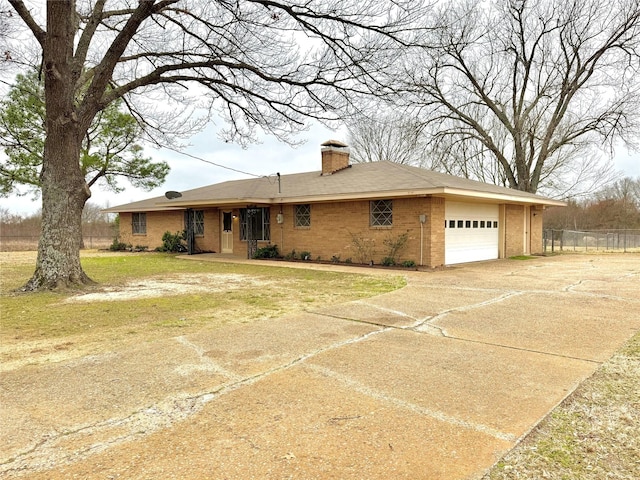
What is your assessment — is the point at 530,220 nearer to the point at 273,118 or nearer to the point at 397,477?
the point at 273,118

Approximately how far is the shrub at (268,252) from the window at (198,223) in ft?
15.2

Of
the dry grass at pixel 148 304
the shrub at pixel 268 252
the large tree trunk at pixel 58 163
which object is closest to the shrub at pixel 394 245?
the dry grass at pixel 148 304

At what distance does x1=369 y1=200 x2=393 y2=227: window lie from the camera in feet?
46.9

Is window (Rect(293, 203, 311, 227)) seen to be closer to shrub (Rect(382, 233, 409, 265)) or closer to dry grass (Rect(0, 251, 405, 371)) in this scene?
shrub (Rect(382, 233, 409, 265))

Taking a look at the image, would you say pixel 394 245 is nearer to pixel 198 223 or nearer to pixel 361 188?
pixel 361 188

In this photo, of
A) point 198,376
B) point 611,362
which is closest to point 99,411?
point 198,376

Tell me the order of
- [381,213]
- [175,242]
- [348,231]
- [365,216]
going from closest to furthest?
1. [381,213]
2. [365,216]
3. [348,231]
4. [175,242]

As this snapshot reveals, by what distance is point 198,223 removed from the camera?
2086 centimetres

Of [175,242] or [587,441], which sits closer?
[587,441]

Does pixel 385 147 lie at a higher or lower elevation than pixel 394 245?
higher

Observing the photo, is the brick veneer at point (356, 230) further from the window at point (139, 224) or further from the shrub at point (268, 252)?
the window at point (139, 224)

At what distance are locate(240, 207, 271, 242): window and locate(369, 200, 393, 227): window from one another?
202 inches

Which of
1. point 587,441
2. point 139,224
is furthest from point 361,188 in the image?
point 139,224

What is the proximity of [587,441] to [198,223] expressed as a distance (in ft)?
65.0
